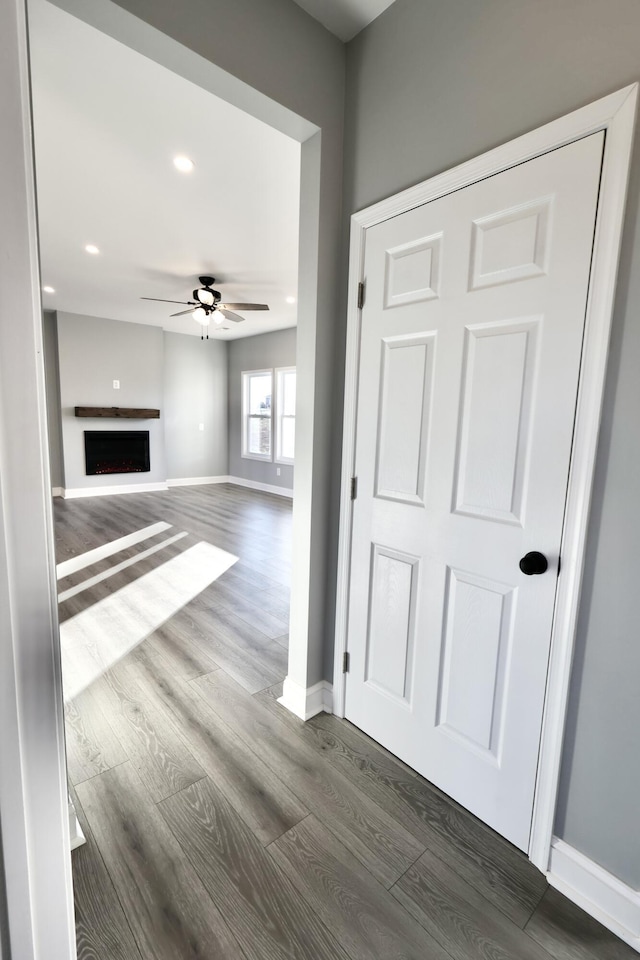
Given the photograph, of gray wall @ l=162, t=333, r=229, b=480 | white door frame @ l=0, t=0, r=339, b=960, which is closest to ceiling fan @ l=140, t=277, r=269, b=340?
gray wall @ l=162, t=333, r=229, b=480

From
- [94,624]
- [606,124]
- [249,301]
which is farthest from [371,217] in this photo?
[249,301]

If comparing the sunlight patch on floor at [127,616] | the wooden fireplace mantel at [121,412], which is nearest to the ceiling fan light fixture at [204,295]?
the sunlight patch on floor at [127,616]

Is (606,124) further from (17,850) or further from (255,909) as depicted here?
(255,909)

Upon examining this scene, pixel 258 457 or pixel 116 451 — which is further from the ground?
pixel 116 451

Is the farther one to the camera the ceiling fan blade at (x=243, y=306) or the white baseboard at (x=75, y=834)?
the ceiling fan blade at (x=243, y=306)

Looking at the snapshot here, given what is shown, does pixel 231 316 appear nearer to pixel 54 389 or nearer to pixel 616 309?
pixel 54 389

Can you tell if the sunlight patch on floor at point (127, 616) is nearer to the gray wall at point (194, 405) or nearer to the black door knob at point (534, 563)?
the black door knob at point (534, 563)

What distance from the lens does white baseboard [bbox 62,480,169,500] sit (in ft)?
22.4

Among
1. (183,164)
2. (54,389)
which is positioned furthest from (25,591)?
(54,389)

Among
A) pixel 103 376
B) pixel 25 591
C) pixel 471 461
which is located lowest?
pixel 25 591

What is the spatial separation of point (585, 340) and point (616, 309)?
3.7 inches

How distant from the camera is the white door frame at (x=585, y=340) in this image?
3.55ft

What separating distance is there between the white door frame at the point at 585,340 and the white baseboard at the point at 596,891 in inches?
1.5

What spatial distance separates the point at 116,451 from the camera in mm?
7199
